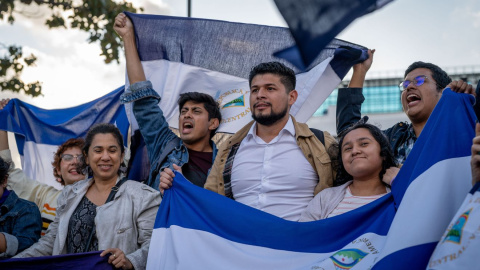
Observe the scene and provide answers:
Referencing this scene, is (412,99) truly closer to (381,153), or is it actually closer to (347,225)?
(381,153)

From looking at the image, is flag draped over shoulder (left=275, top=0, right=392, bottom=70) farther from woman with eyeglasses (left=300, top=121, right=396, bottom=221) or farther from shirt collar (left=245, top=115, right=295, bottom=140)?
shirt collar (left=245, top=115, right=295, bottom=140)

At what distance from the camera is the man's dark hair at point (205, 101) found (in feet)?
17.3

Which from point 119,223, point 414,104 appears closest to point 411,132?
point 414,104

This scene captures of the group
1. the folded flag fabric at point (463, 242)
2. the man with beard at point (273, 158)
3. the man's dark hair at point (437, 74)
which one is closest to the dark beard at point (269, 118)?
the man with beard at point (273, 158)

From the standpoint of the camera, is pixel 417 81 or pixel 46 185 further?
pixel 46 185

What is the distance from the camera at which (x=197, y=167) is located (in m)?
→ 4.99

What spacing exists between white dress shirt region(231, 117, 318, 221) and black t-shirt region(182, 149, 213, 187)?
23.0 inches

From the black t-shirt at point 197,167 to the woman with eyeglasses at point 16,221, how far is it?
4.19 feet

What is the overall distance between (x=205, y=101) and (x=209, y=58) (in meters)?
0.46

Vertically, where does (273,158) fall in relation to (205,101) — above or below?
below

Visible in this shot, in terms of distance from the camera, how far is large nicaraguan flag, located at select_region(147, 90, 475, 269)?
276 centimetres

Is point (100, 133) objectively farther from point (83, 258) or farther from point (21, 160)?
point (21, 160)

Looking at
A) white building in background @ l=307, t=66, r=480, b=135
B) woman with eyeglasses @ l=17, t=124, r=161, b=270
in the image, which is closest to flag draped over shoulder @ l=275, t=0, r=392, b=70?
woman with eyeglasses @ l=17, t=124, r=161, b=270

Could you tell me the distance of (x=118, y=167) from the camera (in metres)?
4.71
